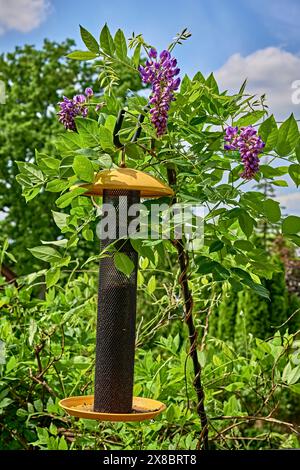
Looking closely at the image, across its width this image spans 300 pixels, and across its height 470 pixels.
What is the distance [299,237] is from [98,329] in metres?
0.59

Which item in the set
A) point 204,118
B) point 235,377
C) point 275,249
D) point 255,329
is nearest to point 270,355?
point 235,377

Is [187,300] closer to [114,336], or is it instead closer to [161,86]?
[114,336]

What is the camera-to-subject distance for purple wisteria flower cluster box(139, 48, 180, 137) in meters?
1.48

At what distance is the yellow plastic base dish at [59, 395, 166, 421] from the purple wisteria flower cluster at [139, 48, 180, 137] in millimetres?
687

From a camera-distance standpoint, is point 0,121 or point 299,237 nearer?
point 299,237

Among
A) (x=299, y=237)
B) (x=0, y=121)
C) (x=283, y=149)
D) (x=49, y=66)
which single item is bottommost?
(x=299, y=237)

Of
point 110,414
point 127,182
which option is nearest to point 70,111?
point 127,182

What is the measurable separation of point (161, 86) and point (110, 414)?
79 cm

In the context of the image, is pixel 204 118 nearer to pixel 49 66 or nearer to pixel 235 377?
pixel 235 377

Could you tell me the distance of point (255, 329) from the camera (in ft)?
21.2

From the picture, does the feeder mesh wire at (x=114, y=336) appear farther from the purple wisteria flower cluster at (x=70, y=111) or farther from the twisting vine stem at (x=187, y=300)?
the purple wisteria flower cluster at (x=70, y=111)

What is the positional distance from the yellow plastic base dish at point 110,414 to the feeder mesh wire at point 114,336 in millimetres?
48

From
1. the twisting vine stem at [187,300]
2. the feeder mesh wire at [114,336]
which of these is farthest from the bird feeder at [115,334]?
the twisting vine stem at [187,300]
